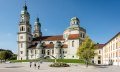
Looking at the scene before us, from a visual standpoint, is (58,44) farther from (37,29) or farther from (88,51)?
(88,51)

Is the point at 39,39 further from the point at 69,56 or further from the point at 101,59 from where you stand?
the point at 101,59

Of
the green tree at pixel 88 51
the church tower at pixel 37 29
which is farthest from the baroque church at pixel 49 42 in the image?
the green tree at pixel 88 51

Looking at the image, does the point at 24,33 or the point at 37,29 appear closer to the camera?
the point at 24,33

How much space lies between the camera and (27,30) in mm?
103750

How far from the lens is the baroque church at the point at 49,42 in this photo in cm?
9525

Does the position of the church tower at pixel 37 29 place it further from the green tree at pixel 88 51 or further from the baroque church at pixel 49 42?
the green tree at pixel 88 51

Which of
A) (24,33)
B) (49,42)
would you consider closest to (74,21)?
(49,42)

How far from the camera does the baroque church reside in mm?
95250

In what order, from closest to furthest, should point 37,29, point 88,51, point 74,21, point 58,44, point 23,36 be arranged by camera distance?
point 88,51 < point 58,44 < point 74,21 < point 23,36 < point 37,29

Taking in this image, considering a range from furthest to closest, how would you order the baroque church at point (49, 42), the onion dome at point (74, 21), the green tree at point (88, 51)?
the onion dome at point (74, 21), the baroque church at point (49, 42), the green tree at point (88, 51)

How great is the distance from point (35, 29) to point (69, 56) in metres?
32.5

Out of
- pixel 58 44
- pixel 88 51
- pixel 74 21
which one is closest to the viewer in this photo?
pixel 88 51

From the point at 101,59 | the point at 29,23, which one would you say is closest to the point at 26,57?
the point at 29,23

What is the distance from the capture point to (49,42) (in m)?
107
